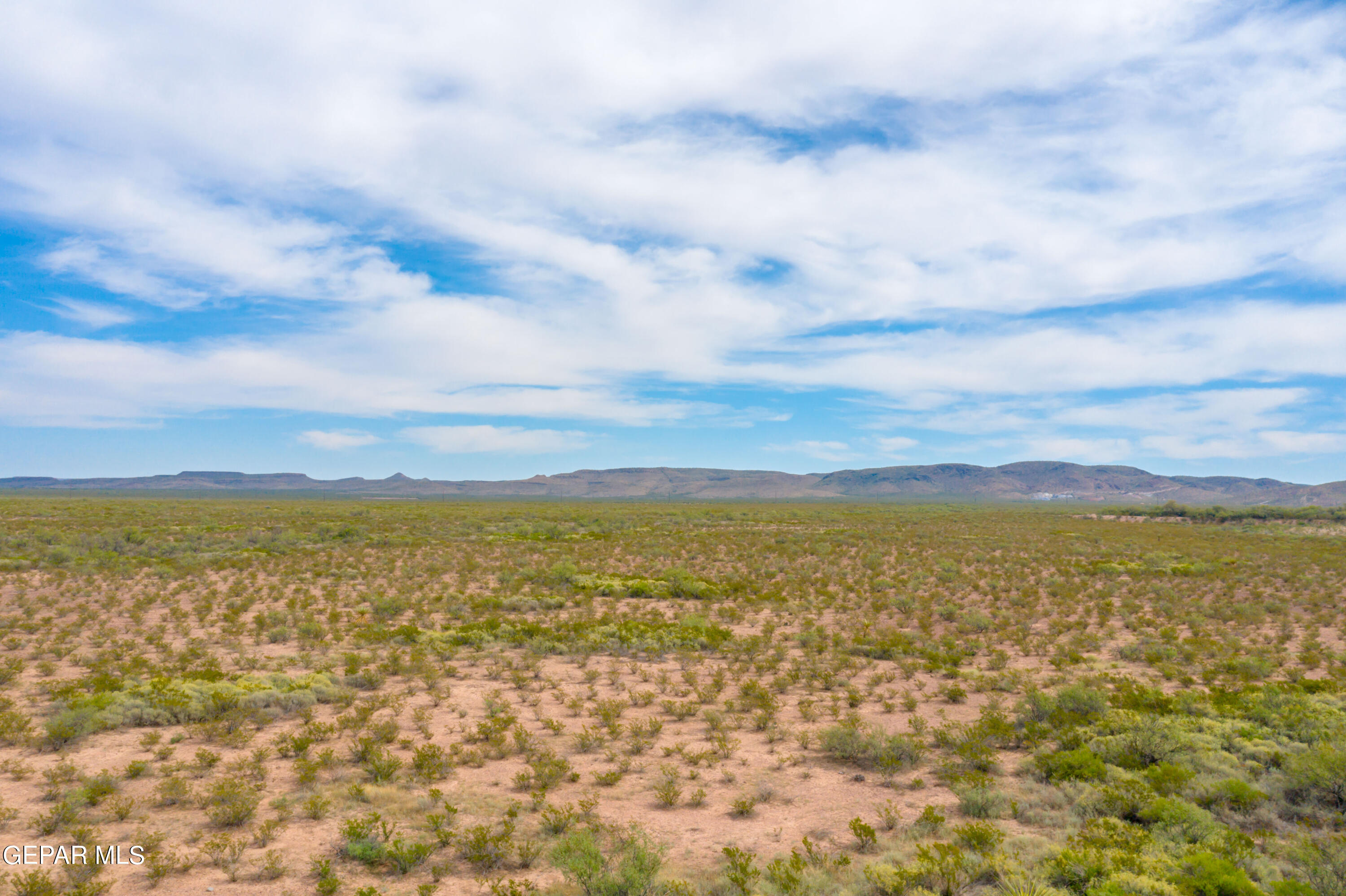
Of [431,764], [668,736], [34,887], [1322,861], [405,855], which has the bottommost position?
[668,736]

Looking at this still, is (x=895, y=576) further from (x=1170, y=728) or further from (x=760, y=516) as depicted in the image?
(x=760, y=516)

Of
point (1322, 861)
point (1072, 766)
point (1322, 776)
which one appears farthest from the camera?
point (1072, 766)

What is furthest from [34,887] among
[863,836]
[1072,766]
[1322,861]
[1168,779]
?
[1168,779]

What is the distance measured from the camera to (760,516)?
6881cm

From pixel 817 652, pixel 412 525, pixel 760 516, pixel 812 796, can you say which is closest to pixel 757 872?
pixel 812 796

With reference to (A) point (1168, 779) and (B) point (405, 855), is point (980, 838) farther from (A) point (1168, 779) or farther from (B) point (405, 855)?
(B) point (405, 855)

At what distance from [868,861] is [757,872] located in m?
1.24

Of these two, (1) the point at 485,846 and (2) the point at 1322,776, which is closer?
(1) the point at 485,846

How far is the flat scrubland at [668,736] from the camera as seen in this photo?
631 cm

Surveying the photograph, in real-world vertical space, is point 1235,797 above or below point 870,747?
above

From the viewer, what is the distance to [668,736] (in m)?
10.2

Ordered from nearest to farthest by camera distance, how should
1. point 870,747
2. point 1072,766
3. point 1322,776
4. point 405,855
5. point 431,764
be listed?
1. point 405,855
2. point 1322,776
3. point 1072,766
4. point 431,764
5. point 870,747

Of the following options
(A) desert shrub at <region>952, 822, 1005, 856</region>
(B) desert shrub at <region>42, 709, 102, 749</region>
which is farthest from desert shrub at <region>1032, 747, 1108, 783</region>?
(B) desert shrub at <region>42, 709, 102, 749</region>

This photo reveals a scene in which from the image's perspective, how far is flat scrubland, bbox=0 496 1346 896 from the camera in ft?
20.7
